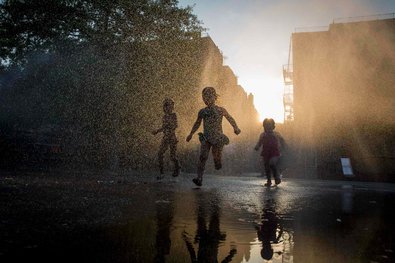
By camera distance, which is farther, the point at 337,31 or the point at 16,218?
the point at 337,31

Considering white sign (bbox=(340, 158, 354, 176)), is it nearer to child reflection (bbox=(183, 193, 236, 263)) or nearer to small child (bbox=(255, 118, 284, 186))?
small child (bbox=(255, 118, 284, 186))

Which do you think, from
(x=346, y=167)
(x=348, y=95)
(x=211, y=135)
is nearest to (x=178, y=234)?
(x=211, y=135)

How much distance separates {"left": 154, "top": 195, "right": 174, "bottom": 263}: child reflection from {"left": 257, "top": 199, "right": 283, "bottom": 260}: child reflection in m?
0.51

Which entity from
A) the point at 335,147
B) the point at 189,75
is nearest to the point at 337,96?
the point at 335,147

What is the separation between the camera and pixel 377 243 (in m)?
1.95

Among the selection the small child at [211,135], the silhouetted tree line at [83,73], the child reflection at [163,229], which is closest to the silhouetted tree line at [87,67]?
Result: the silhouetted tree line at [83,73]

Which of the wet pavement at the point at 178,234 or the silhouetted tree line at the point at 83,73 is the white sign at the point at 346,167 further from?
the wet pavement at the point at 178,234

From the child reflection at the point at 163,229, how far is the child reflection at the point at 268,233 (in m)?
0.51

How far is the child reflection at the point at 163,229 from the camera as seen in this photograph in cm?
154

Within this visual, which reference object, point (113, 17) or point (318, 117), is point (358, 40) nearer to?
point (318, 117)

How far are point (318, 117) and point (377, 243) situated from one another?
70.4 feet

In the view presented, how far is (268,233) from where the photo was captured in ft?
7.07

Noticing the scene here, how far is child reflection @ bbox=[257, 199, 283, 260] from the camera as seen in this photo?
1673 mm

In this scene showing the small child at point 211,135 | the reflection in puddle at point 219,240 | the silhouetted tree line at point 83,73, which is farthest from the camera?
the silhouetted tree line at point 83,73
